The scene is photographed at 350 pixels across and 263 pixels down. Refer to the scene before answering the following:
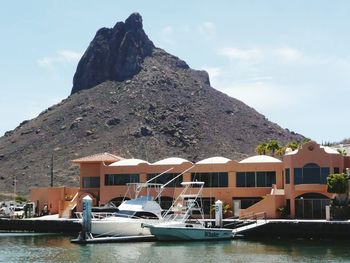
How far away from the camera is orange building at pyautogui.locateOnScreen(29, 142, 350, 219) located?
70562mm

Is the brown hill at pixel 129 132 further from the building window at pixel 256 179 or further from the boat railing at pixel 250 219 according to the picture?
the boat railing at pixel 250 219

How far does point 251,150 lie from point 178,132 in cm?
1895

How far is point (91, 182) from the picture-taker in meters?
85.9

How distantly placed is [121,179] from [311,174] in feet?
75.9

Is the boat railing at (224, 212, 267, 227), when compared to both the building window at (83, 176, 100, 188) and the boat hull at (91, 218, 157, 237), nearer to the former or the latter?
the boat hull at (91, 218, 157, 237)

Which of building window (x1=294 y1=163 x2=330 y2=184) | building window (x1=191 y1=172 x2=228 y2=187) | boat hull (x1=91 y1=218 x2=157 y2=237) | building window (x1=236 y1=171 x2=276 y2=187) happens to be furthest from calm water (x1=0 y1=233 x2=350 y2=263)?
building window (x1=191 y1=172 x2=228 y2=187)

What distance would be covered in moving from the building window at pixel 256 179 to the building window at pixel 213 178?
158 cm

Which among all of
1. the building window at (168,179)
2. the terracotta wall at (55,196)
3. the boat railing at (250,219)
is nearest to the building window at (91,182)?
the terracotta wall at (55,196)

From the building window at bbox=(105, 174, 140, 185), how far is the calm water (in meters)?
18.6

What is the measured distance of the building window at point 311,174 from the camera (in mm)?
70438

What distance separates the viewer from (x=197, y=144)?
6718 inches

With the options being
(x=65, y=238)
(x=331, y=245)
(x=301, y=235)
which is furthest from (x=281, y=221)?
(x=65, y=238)

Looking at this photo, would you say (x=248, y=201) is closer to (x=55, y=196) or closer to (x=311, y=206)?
(x=311, y=206)

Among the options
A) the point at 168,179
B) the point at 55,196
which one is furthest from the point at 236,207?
the point at 55,196
